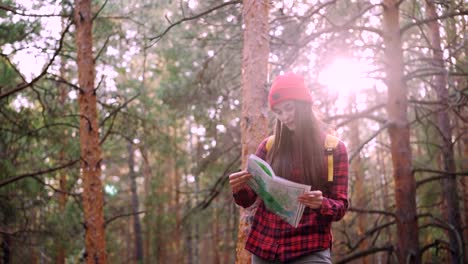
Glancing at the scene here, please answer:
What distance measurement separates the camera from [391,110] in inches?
239

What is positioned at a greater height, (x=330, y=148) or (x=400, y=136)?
(x=400, y=136)

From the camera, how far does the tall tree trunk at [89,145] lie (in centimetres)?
618

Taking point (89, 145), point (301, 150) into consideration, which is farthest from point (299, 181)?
point (89, 145)

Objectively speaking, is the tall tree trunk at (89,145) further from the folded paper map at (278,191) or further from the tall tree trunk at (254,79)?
the folded paper map at (278,191)

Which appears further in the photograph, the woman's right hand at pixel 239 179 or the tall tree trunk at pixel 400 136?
the tall tree trunk at pixel 400 136

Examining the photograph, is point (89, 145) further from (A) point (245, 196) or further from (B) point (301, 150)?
(B) point (301, 150)

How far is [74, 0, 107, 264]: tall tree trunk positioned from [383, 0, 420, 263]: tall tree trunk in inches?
159

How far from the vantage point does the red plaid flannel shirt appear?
7.73ft

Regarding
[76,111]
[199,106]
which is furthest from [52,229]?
[199,106]

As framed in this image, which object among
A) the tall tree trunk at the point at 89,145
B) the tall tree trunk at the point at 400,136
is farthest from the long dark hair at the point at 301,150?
the tall tree trunk at the point at 89,145

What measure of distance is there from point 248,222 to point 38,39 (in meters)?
5.26

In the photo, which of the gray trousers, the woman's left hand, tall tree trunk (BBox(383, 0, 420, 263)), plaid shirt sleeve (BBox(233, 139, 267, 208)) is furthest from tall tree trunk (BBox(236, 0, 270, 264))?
tall tree trunk (BBox(383, 0, 420, 263))

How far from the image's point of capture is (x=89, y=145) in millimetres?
6203

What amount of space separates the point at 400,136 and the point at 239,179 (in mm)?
4143
